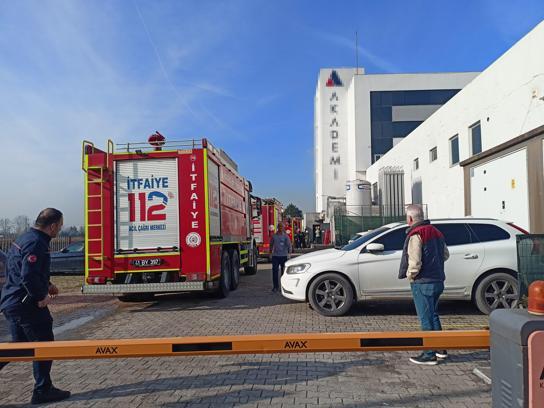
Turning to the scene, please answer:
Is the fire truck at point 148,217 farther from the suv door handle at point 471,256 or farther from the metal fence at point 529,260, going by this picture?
the metal fence at point 529,260

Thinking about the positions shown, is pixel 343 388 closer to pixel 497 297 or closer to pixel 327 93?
pixel 497 297

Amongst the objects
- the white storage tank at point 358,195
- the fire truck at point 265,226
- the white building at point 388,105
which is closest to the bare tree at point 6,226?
the fire truck at point 265,226

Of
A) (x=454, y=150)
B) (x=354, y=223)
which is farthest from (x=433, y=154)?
(x=354, y=223)

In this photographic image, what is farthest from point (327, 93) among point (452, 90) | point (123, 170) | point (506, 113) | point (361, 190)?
point (123, 170)

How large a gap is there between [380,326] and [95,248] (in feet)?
18.4

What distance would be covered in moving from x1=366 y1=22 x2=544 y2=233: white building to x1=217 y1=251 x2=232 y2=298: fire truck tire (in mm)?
7186

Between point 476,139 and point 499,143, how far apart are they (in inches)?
118

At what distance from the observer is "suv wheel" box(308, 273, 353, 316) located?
8078 mm

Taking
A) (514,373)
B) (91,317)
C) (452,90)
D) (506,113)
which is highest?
(452,90)

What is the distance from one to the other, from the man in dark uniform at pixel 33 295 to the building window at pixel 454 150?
18225 mm

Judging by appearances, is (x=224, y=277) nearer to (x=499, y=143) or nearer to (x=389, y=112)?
(x=499, y=143)

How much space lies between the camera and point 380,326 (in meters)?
7.31

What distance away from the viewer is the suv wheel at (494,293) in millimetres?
7879

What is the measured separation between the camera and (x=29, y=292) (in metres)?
4.30
